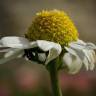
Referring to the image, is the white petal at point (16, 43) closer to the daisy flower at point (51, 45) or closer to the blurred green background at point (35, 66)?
the daisy flower at point (51, 45)

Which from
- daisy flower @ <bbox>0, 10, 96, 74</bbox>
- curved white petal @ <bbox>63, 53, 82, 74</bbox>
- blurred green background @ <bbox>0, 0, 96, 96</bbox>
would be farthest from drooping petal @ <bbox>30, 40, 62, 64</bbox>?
blurred green background @ <bbox>0, 0, 96, 96</bbox>

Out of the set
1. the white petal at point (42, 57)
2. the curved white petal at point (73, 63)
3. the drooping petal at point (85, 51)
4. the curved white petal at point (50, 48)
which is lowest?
the curved white petal at point (73, 63)

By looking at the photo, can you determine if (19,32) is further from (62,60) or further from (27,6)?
(62,60)

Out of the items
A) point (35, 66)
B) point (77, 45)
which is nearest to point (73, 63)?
point (77, 45)

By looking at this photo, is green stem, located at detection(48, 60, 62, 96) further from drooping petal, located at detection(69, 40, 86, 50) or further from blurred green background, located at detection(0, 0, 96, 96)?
blurred green background, located at detection(0, 0, 96, 96)

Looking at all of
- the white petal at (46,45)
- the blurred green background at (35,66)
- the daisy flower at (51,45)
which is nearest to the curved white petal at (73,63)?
the daisy flower at (51,45)

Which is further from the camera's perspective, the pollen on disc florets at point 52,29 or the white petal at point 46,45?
the pollen on disc florets at point 52,29

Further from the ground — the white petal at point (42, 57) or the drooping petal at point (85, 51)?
the white petal at point (42, 57)

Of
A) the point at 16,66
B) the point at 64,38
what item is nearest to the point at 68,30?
the point at 64,38
